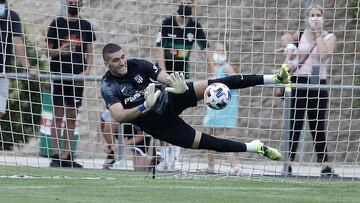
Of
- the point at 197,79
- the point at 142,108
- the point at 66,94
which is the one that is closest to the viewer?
the point at 142,108

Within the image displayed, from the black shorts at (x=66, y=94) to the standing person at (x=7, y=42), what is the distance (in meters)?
0.38

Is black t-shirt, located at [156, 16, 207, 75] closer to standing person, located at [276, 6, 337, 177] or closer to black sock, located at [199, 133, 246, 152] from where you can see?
standing person, located at [276, 6, 337, 177]

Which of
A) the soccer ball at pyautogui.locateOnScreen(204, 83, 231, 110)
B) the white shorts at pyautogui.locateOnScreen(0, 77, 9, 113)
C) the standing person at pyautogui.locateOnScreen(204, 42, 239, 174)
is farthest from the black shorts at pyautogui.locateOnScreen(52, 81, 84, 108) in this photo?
the soccer ball at pyautogui.locateOnScreen(204, 83, 231, 110)

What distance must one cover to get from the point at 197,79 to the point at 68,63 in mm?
1679

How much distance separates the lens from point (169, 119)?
35.5 feet

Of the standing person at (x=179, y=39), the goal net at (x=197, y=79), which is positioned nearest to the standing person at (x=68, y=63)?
the goal net at (x=197, y=79)

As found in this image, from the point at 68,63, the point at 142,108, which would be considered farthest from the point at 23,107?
the point at 142,108

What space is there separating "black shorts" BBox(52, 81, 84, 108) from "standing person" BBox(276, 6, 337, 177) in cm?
270

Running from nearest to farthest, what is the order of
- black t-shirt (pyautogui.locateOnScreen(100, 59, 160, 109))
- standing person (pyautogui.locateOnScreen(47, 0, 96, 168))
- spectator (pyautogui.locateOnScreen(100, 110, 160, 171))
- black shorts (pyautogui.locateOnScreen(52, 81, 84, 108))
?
black t-shirt (pyautogui.locateOnScreen(100, 59, 160, 109)), standing person (pyautogui.locateOnScreen(47, 0, 96, 168)), black shorts (pyautogui.locateOnScreen(52, 81, 84, 108)), spectator (pyautogui.locateOnScreen(100, 110, 160, 171))

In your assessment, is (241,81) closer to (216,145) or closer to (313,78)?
(216,145)

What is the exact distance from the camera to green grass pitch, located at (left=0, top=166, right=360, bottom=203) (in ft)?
32.0

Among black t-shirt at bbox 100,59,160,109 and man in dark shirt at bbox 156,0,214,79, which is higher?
man in dark shirt at bbox 156,0,214,79

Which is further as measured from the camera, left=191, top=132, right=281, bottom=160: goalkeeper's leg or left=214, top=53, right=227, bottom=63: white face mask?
left=214, top=53, right=227, bottom=63: white face mask

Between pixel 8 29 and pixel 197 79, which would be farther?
pixel 197 79
